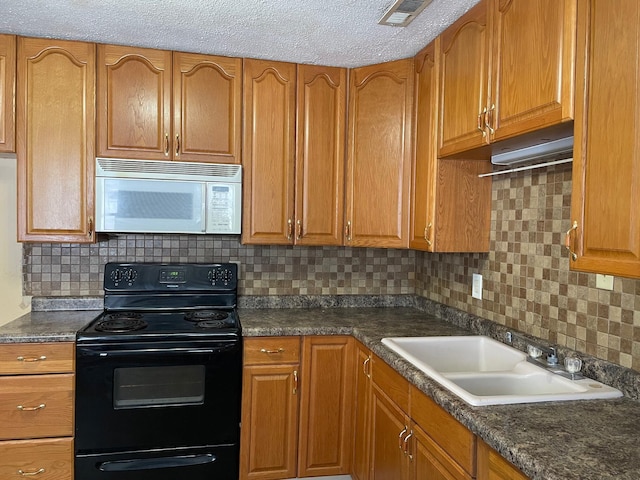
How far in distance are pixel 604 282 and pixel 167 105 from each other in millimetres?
2108

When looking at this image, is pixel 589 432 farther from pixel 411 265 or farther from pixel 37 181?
pixel 37 181

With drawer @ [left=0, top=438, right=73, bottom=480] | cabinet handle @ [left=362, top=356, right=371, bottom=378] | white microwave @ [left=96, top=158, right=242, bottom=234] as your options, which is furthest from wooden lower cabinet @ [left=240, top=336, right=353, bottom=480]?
drawer @ [left=0, top=438, right=73, bottom=480]

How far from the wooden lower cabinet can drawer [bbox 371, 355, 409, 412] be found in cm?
33

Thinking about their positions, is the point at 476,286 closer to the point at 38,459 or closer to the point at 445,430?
the point at 445,430

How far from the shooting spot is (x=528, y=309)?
1.94 m

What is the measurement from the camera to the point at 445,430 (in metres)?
1.41

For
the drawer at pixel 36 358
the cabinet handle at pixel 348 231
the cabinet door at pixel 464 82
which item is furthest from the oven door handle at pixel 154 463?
the cabinet door at pixel 464 82

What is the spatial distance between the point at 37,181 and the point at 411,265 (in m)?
2.16

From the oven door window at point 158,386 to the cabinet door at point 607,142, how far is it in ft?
5.64

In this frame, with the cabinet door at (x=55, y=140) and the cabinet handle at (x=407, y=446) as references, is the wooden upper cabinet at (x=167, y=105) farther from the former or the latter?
the cabinet handle at (x=407, y=446)

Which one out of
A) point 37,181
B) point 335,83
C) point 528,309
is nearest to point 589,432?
point 528,309

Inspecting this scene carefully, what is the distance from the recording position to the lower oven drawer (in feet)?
7.02

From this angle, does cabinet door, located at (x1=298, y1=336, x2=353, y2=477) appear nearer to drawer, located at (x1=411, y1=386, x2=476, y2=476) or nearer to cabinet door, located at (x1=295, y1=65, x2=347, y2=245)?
cabinet door, located at (x1=295, y1=65, x2=347, y2=245)

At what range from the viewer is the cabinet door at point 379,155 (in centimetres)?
248
